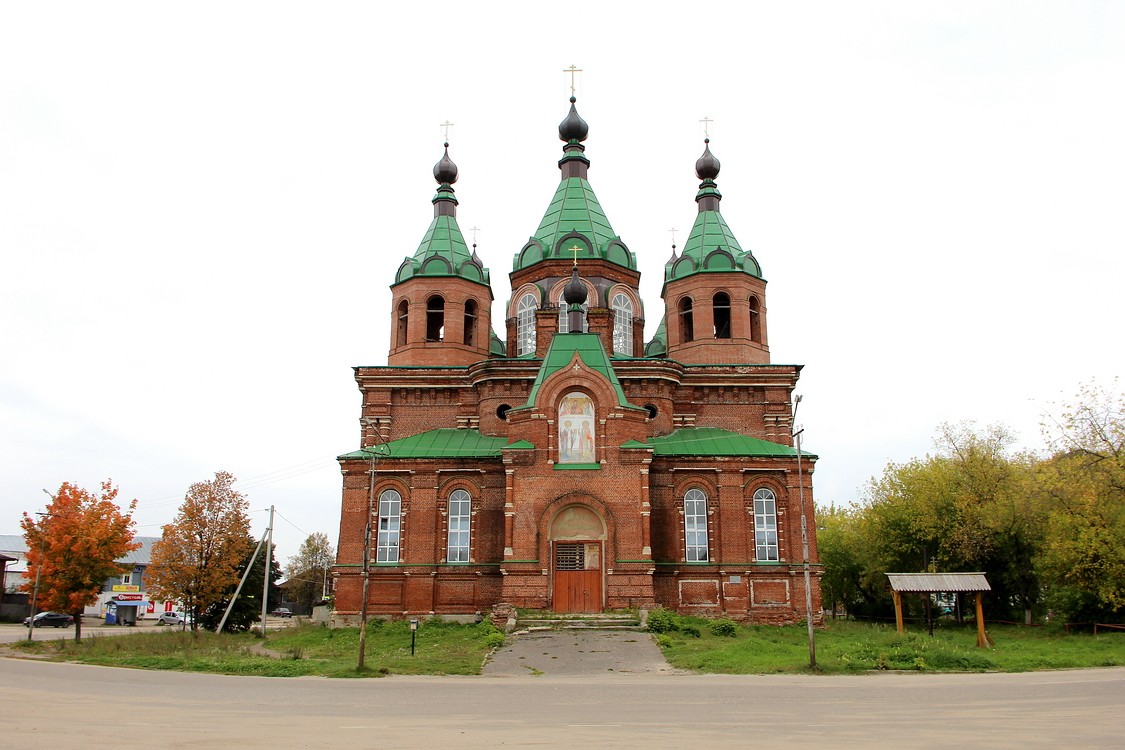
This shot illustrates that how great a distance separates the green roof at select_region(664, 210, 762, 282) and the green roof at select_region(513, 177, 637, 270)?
2.02 metres

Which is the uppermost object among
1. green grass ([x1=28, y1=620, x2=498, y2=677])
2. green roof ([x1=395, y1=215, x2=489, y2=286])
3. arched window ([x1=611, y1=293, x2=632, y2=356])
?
green roof ([x1=395, y1=215, x2=489, y2=286])

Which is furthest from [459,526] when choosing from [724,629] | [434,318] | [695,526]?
[724,629]

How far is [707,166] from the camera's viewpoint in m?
40.1

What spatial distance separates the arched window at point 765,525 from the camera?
3122 cm

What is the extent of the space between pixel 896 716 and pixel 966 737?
208 cm

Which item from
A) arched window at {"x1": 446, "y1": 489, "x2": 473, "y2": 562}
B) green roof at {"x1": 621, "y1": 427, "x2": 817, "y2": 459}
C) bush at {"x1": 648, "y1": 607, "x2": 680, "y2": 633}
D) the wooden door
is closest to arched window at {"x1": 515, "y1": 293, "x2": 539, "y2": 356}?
green roof at {"x1": 621, "y1": 427, "x2": 817, "y2": 459}

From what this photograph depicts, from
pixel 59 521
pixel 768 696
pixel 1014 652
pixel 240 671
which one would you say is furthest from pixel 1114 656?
pixel 59 521

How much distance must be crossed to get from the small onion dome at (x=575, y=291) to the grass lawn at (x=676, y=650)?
39.0 feet

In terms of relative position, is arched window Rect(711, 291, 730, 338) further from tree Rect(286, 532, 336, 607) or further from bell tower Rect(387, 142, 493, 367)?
tree Rect(286, 532, 336, 607)

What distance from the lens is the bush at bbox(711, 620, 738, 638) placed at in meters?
27.1

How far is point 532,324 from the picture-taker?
118 feet

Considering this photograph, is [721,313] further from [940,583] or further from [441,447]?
[940,583]

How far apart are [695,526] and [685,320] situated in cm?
952

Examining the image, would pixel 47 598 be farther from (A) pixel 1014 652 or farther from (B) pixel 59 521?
(A) pixel 1014 652
